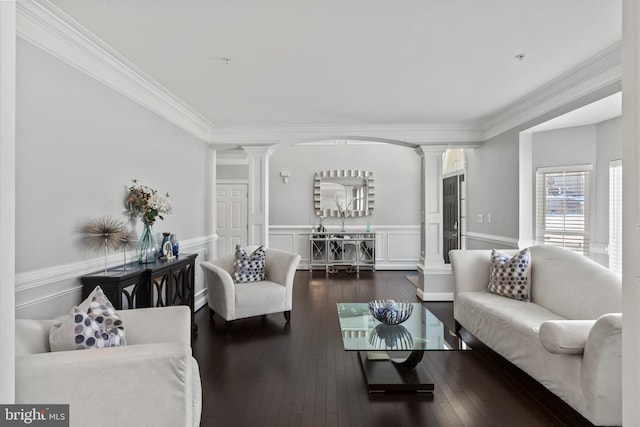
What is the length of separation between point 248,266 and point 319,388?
200cm

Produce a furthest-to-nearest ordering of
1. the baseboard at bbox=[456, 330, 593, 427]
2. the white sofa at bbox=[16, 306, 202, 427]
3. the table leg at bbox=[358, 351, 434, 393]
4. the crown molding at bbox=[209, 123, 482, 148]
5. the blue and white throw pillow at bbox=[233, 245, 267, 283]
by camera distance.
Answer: the crown molding at bbox=[209, 123, 482, 148] < the blue and white throw pillow at bbox=[233, 245, 267, 283] < the table leg at bbox=[358, 351, 434, 393] < the baseboard at bbox=[456, 330, 593, 427] < the white sofa at bbox=[16, 306, 202, 427]

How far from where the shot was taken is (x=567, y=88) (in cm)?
341

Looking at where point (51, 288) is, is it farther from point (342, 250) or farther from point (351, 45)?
point (342, 250)

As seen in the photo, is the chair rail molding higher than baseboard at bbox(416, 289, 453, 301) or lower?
higher

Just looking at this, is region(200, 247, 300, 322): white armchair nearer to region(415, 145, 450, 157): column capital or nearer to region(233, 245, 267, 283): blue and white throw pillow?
region(233, 245, 267, 283): blue and white throw pillow

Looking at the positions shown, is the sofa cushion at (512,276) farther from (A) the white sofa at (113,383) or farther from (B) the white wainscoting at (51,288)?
(B) the white wainscoting at (51,288)

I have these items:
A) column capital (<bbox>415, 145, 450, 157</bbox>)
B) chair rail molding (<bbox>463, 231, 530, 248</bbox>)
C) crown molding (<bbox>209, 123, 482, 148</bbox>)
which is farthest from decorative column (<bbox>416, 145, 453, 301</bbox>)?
chair rail molding (<bbox>463, 231, 530, 248</bbox>)

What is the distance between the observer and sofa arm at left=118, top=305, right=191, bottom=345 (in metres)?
2.10

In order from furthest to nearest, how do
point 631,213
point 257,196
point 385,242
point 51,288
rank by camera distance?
point 385,242
point 257,196
point 51,288
point 631,213

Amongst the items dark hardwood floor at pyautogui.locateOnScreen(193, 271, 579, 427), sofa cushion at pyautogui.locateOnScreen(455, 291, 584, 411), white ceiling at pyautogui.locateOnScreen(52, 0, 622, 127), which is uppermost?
white ceiling at pyautogui.locateOnScreen(52, 0, 622, 127)

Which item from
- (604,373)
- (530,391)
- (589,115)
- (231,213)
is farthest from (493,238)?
(231,213)

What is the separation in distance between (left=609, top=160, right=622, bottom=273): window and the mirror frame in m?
4.41

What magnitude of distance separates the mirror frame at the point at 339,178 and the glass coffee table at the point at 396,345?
15.6ft

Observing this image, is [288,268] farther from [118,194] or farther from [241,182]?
[241,182]
